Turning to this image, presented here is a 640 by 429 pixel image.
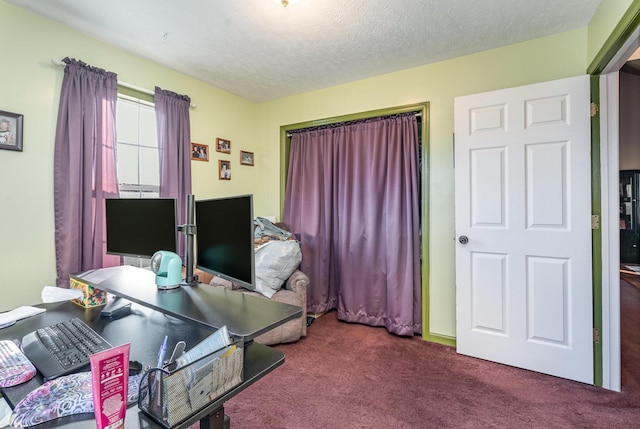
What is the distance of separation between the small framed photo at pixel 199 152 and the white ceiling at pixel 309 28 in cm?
66

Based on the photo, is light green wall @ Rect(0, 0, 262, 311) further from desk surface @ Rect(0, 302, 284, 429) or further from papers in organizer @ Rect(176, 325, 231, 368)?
papers in organizer @ Rect(176, 325, 231, 368)

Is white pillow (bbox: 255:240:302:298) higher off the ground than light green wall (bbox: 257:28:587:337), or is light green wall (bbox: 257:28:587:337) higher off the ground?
light green wall (bbox: 257:28:587:337)

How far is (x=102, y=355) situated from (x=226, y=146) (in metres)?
2.87

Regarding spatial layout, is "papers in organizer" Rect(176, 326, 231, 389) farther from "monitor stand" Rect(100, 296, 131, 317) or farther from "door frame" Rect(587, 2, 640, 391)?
"door frame" Rect(587, 2, 640, 391)

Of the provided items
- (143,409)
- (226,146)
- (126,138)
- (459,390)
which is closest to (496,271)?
(459,390)

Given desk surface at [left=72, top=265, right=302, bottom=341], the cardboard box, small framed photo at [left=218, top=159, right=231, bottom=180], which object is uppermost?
small framed photo at [left=218, top=159, right=231, bottom=180]

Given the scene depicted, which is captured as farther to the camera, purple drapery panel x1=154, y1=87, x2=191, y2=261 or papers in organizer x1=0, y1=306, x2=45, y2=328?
purple drapery panel x1=154, y1=87, x2=191, y2=261

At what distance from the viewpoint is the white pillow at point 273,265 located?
2.61 meters

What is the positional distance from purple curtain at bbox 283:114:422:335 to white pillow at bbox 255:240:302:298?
1.94 feet

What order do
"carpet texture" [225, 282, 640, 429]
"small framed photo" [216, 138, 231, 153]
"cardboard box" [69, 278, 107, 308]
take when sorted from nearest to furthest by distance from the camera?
"cardboard box" [69, 278, 107, 308] → "carpet texture" [225, 282, 640, 429] → "small framed photo" [216, 138, 231, 153]

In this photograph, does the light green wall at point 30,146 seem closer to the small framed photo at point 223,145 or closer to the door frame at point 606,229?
the small framed photo at point 223,145

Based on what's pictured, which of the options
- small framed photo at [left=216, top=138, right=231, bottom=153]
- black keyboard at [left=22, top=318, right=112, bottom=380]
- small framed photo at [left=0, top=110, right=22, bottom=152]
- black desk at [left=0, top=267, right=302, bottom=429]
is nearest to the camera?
black desk at [left=0, top=267, right=302, bottom=429]

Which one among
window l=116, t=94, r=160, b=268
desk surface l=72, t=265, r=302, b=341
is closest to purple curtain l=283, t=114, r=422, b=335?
window l=116, t=94, r=160, b=268

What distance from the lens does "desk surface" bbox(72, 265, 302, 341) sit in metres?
0.99
